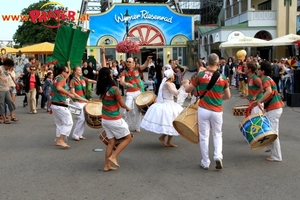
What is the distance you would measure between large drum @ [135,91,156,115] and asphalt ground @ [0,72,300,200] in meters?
0.74

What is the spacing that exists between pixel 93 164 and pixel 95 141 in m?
→ 2.04

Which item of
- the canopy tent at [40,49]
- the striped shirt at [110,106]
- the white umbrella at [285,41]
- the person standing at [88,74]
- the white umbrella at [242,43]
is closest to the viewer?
the striped shirt at [110,106]

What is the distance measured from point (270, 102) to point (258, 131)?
96 cm

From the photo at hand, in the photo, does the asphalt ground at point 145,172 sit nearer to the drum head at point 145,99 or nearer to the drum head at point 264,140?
the drum head at point 264,140

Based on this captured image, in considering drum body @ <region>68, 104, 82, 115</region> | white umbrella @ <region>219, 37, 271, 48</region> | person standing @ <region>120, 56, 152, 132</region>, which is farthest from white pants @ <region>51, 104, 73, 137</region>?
white umbrella @ <region>219, 37, 271, 48</region>

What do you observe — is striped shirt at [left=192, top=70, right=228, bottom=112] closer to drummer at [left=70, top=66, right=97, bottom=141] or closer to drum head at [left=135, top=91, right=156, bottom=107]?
drum head at [left=135, top=91, right=156, bottom=107]

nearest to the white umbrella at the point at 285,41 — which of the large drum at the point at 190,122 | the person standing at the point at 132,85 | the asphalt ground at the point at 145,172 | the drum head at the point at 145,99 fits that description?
the asphalt ground at the point at 145,172

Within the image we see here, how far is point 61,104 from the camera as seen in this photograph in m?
8.22

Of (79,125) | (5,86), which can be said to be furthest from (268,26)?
(79,125)

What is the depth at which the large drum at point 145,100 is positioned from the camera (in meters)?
8.97

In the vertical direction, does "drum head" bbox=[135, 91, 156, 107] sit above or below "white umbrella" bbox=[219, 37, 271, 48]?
below

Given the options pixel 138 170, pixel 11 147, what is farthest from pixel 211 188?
pixel 11 147

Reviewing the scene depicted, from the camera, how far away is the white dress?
25.5ft

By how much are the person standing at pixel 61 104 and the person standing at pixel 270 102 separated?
3.78 m
